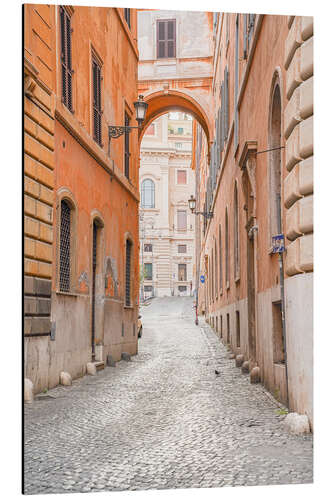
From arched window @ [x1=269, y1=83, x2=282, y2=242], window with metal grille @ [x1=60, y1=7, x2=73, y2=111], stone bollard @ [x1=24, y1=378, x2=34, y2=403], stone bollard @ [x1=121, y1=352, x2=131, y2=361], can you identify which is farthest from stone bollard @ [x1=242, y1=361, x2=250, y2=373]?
window with metal grille @ [x1=60, y1=7, x2=73, y2=111]

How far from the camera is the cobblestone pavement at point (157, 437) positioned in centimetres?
455

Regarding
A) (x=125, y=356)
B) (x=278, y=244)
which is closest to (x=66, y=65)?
(x=278, y=244)

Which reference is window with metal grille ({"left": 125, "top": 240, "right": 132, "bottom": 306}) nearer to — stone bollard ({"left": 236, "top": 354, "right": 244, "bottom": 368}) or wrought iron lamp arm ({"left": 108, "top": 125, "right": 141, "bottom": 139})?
wrought iron lamp arm ({"left": 108, "top": 125, "right": 141, "bottom": 139})

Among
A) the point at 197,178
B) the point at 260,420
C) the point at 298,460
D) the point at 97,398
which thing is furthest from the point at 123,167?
the point at 197,178

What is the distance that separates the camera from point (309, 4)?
5.26 meters

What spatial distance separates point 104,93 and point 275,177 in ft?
7.58

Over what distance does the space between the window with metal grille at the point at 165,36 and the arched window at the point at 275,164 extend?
144cm

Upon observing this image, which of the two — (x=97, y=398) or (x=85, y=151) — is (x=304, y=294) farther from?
(x=85, y=151)

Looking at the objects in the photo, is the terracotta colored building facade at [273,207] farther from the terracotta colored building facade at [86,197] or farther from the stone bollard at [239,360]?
the terracotta colored building facade at [86,197]

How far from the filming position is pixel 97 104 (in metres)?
7.14

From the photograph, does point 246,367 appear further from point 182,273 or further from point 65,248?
point 182,273

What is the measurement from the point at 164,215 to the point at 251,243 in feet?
14.3

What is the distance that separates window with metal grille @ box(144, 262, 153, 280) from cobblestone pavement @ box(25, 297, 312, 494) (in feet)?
9.94

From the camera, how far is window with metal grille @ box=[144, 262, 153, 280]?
9.62 metres
